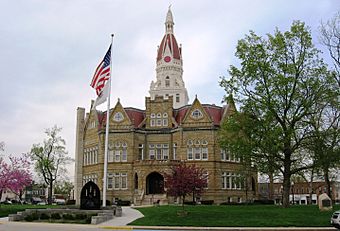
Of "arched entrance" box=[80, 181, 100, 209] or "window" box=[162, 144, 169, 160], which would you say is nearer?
"arched entrance" box=[80, 181, 100, 209]

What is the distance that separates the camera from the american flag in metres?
34.5

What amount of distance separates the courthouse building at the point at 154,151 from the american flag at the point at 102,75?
68.5 feet

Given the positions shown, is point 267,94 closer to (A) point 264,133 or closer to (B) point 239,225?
(A) point 264,133

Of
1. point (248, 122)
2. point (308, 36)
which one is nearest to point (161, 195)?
point (248, 122)

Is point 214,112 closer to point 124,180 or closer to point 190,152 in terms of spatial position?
point 190,152

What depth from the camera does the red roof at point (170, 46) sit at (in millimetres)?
93438

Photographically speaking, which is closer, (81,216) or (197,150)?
(81,216)

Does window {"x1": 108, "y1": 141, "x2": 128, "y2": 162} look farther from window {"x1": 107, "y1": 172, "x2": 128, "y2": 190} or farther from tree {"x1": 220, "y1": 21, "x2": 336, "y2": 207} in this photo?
tree {"x1": 220, "y1": 21, "x2": 336, "y2": 207}

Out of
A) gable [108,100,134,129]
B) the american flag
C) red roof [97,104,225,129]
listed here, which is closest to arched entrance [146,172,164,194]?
gable [108,100,134,129]

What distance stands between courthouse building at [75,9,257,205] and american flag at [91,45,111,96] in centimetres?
2087

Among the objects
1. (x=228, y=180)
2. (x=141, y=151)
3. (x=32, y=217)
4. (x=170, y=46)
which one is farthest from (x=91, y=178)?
(x=170, y=46)

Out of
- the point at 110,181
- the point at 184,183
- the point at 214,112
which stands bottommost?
the point at 184,183

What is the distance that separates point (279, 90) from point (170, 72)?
55.5m

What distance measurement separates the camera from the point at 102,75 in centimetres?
3478
